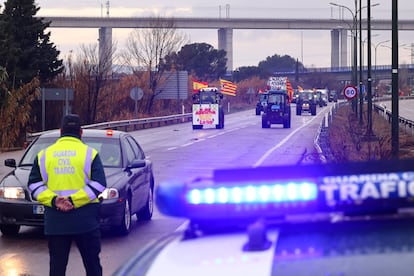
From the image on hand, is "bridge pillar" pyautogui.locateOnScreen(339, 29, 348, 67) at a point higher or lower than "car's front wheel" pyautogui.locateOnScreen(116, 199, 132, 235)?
higher

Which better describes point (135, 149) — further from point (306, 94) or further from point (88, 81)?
point (306, 94)

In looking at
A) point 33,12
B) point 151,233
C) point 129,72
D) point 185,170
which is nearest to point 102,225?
point 151,233

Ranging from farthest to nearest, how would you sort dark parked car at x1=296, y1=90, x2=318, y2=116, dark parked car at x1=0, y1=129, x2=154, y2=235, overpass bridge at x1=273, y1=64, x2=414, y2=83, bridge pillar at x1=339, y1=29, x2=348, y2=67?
overpass bridge at x1=273, y1=64, x2=414, y2=83, bridge pillar at x1=339, y1=29, x2=348, y2=67, dark parked car at x1=296, y1=90, x2=318, y2=116, dark parked car at x1=0, y1=129, x2=154, y2=235

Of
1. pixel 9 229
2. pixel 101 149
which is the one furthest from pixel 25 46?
pixel 9 229

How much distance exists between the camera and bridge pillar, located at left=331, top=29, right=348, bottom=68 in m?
109

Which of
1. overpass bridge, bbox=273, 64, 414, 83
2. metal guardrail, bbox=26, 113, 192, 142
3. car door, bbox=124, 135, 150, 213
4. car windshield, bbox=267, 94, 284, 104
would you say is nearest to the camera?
car door, bbox=124, 135, 150, 213

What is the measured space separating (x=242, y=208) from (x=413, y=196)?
492mm

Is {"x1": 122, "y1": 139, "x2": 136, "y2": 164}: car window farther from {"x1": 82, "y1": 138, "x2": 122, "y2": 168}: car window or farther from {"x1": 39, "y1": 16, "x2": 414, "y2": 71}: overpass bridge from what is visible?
{"x1": 39, "y1": 16, "x2": 414, "y2": 71}: overpass bridge

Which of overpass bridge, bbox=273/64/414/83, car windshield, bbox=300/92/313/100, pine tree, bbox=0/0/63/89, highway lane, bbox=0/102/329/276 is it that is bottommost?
highway lane, bbox=0/102/329/276

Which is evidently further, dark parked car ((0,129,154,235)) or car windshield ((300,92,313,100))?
car windshield ((300,92,313,100))

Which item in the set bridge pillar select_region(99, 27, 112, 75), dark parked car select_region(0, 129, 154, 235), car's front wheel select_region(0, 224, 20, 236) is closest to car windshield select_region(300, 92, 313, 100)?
bridge pillar select_region(99, 27, 112, 75)

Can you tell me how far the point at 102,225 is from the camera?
34.1 ft

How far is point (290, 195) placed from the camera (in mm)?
2432

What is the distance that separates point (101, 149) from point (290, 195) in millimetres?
9361
